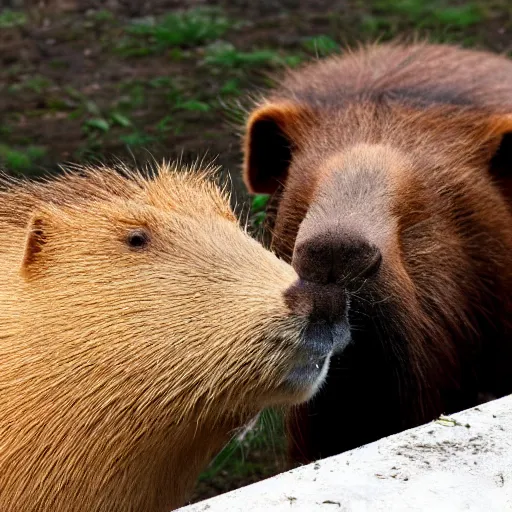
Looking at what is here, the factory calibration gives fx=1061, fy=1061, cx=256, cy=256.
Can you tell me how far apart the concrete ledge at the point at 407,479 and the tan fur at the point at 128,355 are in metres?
0.31

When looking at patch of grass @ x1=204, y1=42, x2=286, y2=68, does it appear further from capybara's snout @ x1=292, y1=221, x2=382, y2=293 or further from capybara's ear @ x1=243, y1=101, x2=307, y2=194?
capybara's snout @ x1=292, y1=221, x2=382, y2=293

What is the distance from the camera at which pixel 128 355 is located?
10.3 feet

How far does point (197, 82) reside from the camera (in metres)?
8.66

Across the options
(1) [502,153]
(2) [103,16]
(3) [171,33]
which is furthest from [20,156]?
(1) [502,153]

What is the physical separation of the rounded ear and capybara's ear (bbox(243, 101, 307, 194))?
0.83 metres

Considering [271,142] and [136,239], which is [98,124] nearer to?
[271,142]

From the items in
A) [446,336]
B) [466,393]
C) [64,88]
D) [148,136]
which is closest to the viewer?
[446,336]

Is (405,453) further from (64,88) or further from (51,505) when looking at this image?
(64,88)

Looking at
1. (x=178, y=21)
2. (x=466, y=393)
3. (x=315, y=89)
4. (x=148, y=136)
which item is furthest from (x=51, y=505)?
(x=178, y=21)

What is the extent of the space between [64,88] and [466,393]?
16.2ft

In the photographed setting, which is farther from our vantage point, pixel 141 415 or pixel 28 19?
pixel 28 19

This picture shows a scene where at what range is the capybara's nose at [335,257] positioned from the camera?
3.58 m

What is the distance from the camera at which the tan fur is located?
3119 mm

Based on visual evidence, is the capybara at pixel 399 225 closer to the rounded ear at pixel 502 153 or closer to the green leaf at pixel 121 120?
the rounded ear at pixel 502 153
